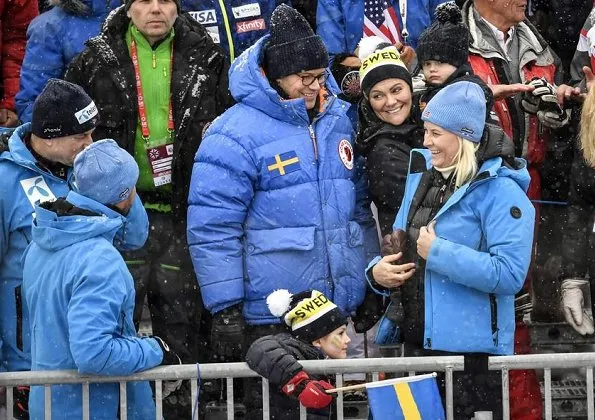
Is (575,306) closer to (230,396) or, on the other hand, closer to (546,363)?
(546,363)

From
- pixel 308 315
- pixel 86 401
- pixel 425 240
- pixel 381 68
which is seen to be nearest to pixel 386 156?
pixel 381 68

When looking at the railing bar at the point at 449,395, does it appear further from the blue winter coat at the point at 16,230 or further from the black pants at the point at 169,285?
the black pants at the point at 169,285

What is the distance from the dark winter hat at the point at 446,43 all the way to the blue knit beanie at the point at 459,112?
29.8 inches

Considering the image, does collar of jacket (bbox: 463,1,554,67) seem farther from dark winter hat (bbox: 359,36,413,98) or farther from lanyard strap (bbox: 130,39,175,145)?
lanyard strap (bbox: 130,39,175,145)

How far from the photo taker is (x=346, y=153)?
312 inches

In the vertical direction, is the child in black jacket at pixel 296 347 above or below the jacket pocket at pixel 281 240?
below

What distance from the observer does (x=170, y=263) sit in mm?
8484

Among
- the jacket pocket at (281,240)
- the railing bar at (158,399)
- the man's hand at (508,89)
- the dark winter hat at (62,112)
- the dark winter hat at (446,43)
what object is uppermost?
the dark winter hat at (446,43)

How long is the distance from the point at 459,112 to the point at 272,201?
119 centimetres

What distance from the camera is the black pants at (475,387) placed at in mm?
6965

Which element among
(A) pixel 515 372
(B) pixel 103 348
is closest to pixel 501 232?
(A) pixel 515 372

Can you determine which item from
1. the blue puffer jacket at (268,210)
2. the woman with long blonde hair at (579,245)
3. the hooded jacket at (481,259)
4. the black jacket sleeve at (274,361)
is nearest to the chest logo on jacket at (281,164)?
the blue puffer jacket at (268,210)

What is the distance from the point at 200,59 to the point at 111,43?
52cm

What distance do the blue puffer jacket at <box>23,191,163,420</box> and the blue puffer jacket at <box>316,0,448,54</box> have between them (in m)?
2.67
